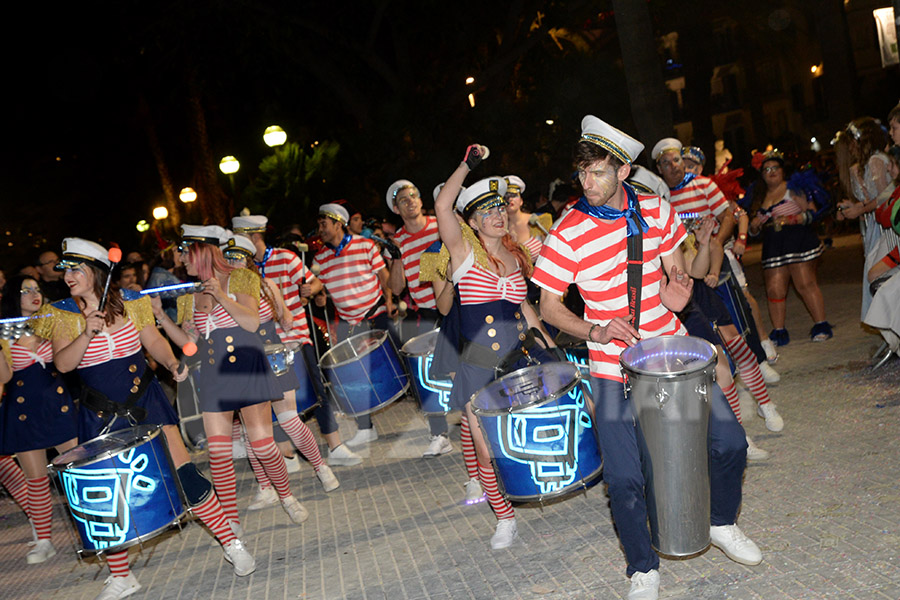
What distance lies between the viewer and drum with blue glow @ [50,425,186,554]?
4422 millimetres

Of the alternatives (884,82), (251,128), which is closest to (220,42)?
(251,128)

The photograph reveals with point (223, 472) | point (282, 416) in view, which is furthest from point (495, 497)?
point (282, 416)

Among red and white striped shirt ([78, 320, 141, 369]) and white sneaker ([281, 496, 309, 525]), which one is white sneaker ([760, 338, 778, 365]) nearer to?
white sneaker ([281, 496, 309, 525])

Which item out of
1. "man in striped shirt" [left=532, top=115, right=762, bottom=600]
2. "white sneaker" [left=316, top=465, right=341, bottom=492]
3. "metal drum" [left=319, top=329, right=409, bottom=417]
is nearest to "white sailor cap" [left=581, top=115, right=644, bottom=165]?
"man in striped shirt" [left=532, top=115, right=762, bottom=600]

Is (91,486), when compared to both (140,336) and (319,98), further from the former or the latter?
(319,98)

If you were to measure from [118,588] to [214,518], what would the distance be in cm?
71

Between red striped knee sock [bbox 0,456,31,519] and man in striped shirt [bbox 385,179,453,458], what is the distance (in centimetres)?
314

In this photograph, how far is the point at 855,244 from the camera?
17.2 metres

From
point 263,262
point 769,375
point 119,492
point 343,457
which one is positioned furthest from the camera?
point 263,262

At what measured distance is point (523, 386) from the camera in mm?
4645

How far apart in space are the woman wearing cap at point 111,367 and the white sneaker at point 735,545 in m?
2.74

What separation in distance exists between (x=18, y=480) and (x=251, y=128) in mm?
22388

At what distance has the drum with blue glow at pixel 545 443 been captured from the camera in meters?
4.05

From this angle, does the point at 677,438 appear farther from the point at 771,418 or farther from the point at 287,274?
the point at 287,274
